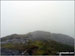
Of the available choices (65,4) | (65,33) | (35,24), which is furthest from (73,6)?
(35,24)

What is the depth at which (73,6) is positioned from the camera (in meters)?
1.37

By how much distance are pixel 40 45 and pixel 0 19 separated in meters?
0.66

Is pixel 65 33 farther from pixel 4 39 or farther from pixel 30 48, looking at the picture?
pixel 4 39

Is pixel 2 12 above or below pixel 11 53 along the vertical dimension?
above

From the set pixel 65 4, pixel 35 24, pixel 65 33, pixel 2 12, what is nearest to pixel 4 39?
pixel 2 12

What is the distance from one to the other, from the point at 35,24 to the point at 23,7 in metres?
0.29

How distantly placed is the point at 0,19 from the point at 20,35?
35 cm

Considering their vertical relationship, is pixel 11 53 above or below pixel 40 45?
below

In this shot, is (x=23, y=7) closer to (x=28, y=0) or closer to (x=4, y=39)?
(x=28, y=0)

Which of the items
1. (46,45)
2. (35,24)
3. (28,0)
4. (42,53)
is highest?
(28,0)

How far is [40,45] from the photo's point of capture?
53.6 inches

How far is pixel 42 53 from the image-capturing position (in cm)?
135

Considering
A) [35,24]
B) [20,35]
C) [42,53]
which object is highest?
[35,24]

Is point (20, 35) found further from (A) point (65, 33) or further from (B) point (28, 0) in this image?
(A) point (65, 33)
